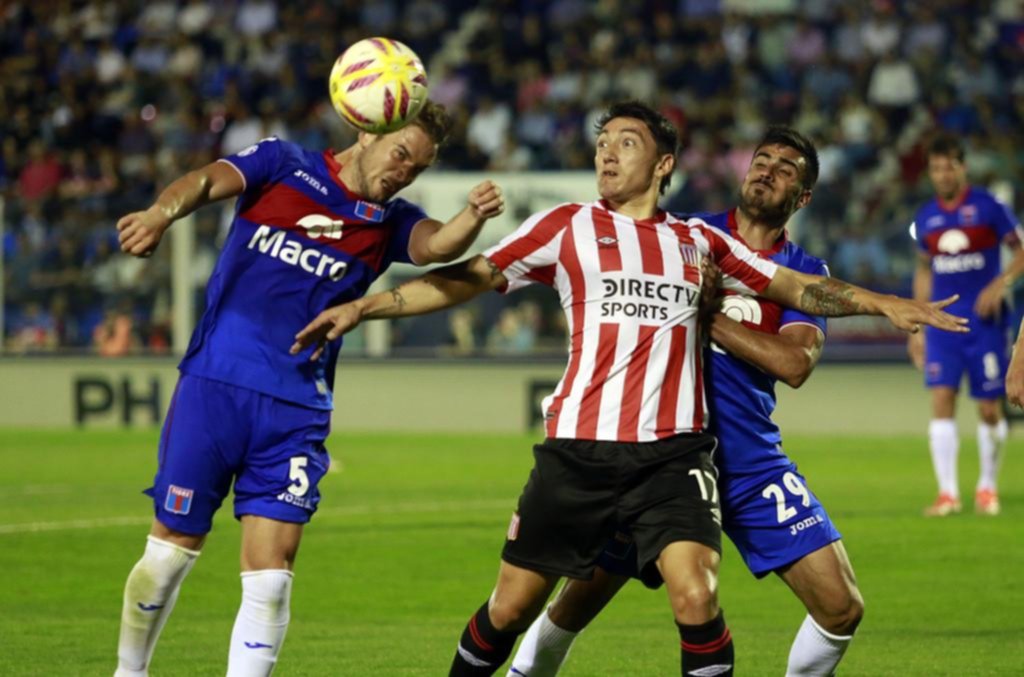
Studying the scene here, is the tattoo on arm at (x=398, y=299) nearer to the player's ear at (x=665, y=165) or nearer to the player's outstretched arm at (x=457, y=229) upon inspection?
the player's outstretched arm at (x=457, y=229)

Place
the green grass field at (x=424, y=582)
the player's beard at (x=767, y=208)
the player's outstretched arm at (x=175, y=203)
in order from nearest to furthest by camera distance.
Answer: the player's outstretched arm at (x=175, y=203)
the player's beard at (x=767, y=208)
the green grass field at (x=424, y=582)

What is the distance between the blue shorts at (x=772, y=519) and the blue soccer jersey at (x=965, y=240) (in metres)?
7.12

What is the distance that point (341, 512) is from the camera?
45.8 ft

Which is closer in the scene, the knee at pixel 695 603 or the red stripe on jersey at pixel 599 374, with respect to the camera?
the knee at pixel 695 603

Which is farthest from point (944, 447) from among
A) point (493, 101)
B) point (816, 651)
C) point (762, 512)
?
point (493, 101)

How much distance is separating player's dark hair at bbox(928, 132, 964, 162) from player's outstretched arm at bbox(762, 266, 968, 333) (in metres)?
6.77

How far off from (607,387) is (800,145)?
137 centimetres

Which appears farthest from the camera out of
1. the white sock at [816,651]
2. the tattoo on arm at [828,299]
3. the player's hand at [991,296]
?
the player's hand at [991,296]

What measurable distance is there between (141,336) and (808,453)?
28.2 ft

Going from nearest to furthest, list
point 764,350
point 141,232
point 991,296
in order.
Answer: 1. point 141,232
2. point 764,350
3. point 991,296

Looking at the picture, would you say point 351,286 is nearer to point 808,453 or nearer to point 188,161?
point 808,453

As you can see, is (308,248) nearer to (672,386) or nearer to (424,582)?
(672,386)

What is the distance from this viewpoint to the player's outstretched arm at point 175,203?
226 inches

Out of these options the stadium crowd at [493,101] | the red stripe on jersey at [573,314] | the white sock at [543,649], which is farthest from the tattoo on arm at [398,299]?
the stadium crowd at [493,101]
